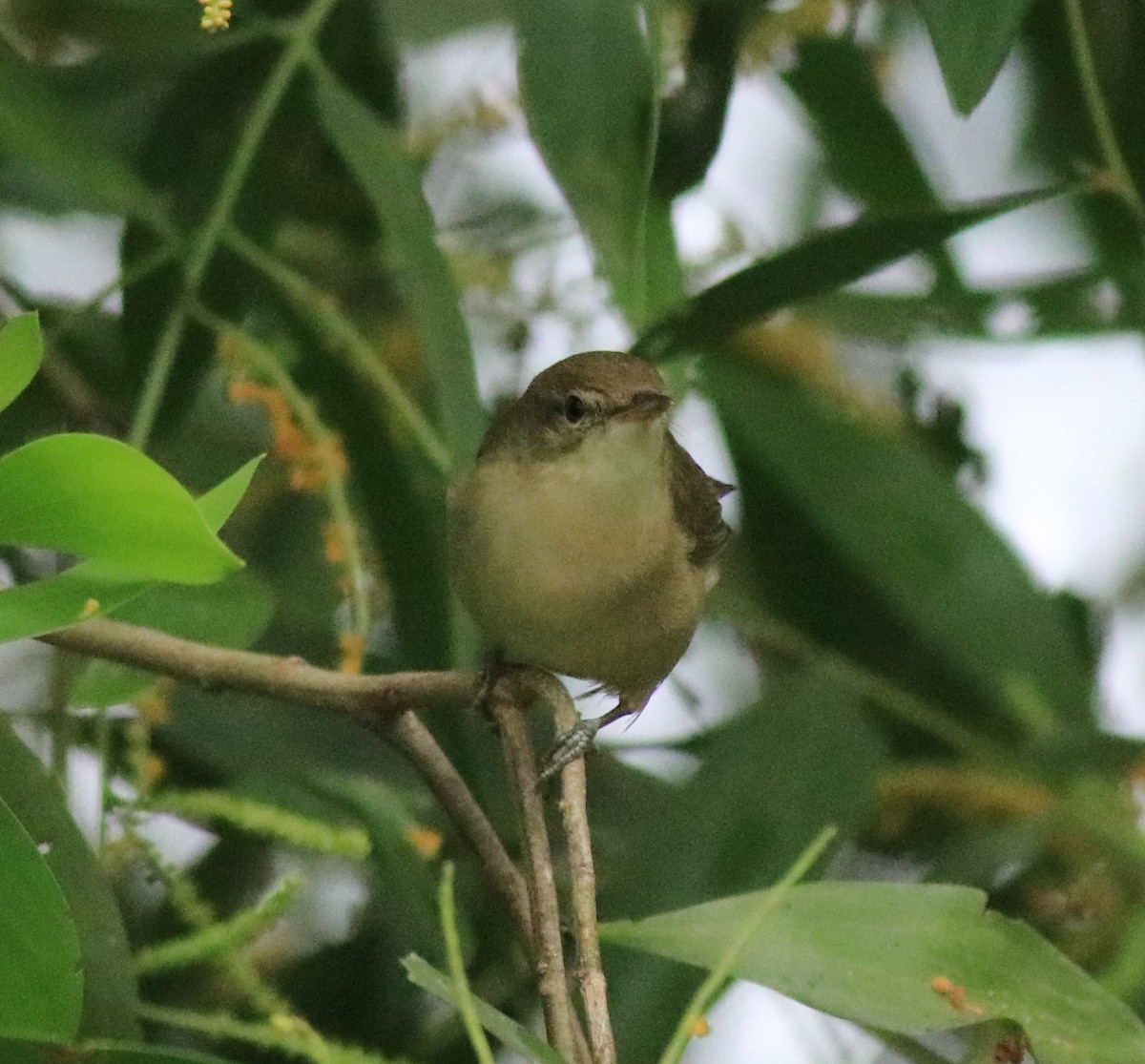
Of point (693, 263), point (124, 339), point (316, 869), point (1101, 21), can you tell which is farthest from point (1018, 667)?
point (124, 339)

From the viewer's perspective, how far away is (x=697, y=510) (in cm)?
172

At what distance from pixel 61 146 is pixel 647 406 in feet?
1.77

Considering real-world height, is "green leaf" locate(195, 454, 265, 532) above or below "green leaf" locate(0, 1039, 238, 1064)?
above

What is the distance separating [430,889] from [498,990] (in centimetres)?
24

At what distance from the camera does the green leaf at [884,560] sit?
194 cm

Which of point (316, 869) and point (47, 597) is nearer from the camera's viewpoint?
point (47, 597)

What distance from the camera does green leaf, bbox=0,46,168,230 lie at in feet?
4.51

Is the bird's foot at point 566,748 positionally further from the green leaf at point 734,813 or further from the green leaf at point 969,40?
the green leaf at point 969,40

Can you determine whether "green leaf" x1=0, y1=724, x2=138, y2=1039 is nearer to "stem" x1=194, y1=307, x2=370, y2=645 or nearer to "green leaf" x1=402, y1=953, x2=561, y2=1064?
"stem" x1=194, y1=307, x2=370, y2=645

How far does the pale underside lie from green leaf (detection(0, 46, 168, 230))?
15.9 inches

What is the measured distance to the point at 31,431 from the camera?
1729 mm

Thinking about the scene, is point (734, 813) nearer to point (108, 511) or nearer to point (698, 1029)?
point (698, 1029)

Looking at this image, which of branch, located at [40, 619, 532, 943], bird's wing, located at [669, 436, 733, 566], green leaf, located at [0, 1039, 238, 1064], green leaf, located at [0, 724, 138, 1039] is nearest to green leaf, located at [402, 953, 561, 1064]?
green leaf, located at [0, 1039, 238, 1064]

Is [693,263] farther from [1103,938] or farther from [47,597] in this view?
[47,597]
